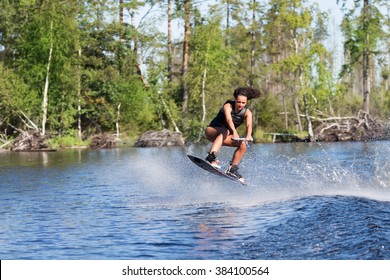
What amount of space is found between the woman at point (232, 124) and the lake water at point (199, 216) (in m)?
0.95

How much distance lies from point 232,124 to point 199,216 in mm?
2720

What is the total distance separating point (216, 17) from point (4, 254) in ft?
144

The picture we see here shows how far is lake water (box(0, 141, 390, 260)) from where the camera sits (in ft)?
34.0

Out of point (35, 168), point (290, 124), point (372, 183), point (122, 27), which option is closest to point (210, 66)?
point (122, 27)

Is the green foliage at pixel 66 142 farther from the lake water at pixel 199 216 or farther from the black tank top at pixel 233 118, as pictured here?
A: the black tank top at pixel 233 118

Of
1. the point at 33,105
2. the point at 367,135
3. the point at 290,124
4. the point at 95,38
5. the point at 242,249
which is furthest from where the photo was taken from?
the point at 290,124

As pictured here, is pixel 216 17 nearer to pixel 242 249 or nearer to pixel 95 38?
pixel 95 38

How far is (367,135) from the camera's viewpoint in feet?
155

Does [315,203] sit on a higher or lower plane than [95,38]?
lower

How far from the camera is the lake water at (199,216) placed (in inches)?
408

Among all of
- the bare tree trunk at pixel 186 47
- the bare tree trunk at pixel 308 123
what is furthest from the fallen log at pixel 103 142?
the bare tree trunk at pixel 308 123

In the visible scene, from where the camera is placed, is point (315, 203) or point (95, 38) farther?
point (95, 38)

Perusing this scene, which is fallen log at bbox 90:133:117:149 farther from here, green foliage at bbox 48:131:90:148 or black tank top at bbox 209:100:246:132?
black tank top at bbox 209:100:246:132

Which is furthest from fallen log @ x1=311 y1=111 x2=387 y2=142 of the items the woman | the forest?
the woman
